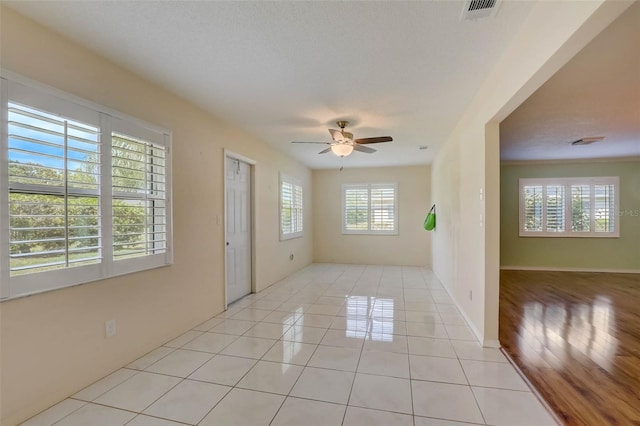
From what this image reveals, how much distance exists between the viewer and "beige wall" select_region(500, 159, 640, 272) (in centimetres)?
627

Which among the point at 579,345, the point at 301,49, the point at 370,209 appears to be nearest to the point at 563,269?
the point at 370,209

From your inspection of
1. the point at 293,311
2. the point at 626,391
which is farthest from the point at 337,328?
the point at 626,391

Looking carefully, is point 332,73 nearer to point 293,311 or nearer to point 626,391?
point 293,311

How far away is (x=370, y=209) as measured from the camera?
24.3 feet

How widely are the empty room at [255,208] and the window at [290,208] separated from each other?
1087 millimetres

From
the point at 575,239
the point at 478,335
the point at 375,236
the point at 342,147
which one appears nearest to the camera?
the point at 478,335

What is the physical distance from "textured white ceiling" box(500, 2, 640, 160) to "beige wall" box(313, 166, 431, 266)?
6.94 ft

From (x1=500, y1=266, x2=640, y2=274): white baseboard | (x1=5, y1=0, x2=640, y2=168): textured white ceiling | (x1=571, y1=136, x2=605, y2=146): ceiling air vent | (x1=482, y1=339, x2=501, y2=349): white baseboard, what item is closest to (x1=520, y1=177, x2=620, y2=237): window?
(x1=500, y1=266, x2=640, y2=274): white baseboard

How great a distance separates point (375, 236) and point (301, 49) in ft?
18.7

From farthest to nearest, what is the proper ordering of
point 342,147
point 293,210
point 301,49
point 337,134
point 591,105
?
point 293,210, point 342,147, point 337,134, point 591,105, point 301,49

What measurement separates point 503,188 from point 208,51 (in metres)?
6.85

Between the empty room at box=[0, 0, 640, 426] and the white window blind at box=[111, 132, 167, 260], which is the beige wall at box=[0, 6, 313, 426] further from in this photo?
the white window blind at box=[111, 132, 167, 260]

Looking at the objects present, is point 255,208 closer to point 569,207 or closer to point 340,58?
point 340,58

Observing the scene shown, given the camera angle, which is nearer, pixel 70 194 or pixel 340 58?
pixel 70 194
